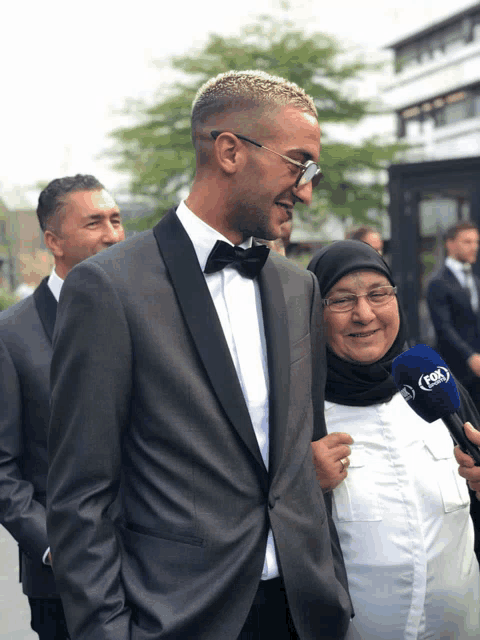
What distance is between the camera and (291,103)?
2326 millimetres

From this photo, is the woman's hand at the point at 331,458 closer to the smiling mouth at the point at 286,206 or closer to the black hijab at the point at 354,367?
the black hijab at the point at 354,367

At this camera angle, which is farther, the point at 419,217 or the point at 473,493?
the point at 419,217

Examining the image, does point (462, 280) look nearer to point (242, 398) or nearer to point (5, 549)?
point (5, 549)

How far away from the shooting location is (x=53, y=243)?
377cm

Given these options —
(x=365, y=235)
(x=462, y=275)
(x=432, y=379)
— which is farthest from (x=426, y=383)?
(x=462, y=275)

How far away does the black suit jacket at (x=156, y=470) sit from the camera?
2.13 metres

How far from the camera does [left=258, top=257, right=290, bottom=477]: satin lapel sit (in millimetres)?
2223

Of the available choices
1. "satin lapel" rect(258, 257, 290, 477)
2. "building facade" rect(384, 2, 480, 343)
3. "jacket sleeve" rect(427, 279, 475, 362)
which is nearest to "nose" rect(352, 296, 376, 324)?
"satin lapel" rect(258, 257, 290, 477)

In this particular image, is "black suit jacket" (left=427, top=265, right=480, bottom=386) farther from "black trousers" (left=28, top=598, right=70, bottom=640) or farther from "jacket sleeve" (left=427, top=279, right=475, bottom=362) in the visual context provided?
"black trousers" (left=28, top=598, right=70, bottom=640)

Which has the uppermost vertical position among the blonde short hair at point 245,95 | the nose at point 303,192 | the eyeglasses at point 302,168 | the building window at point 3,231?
the blonde short hair at point 245,95

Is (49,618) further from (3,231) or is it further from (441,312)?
(3,231)

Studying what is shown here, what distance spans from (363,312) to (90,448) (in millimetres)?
1194

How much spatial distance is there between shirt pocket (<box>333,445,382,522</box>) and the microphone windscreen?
0.52 metres

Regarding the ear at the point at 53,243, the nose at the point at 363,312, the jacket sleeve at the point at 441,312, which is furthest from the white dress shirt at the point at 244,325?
the jacket sleeve at the point at 441,312
